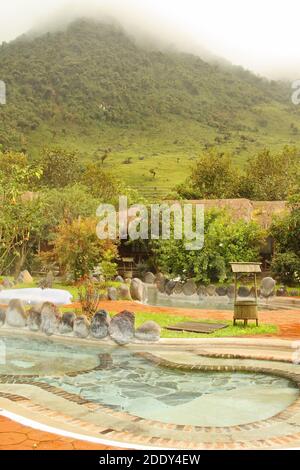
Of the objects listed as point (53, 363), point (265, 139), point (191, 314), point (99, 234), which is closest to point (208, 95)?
point (265, 139)

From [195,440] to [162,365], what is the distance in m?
3.81

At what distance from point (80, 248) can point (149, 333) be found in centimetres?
1166

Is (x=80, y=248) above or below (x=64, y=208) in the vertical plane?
below

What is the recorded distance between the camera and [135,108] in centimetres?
8612

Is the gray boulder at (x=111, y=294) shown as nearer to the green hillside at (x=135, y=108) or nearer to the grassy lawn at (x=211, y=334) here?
the grassy lawn at (x=211, y=334)

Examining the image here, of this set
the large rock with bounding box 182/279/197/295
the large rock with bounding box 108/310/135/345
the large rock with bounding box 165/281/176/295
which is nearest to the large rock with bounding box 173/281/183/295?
the large rock with bounding box 165/281/176/295

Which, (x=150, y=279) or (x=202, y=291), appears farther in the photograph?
(x=150, y=279)

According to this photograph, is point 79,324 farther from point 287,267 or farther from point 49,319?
point 287,267

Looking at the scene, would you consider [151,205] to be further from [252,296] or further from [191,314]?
[191,314]

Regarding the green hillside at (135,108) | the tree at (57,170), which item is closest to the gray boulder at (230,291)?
the tree at (57,170)

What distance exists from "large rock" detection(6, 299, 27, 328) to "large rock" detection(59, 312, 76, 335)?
1.10 meters

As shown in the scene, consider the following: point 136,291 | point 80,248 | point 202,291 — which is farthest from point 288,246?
point 80,248

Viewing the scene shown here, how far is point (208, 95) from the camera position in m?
96.9

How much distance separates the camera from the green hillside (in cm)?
7069
